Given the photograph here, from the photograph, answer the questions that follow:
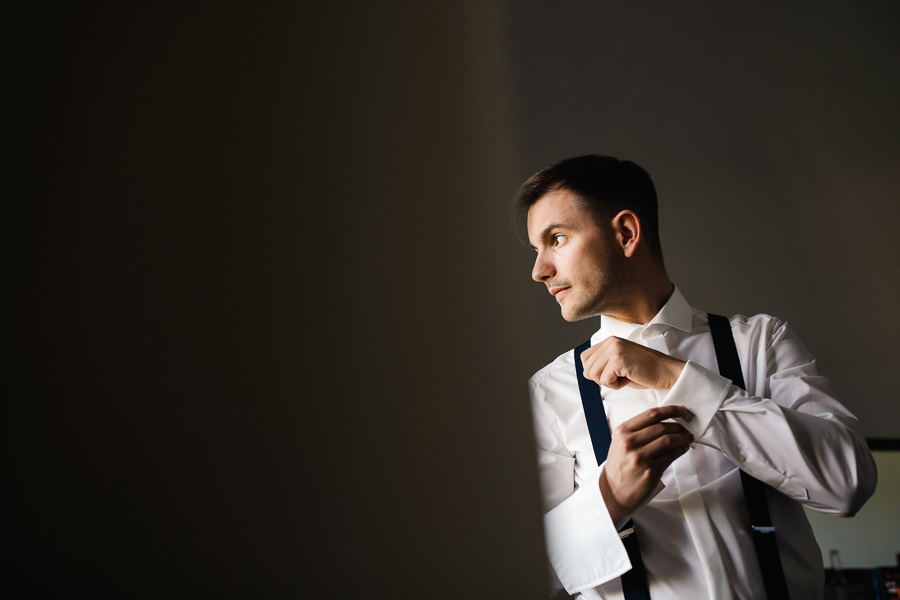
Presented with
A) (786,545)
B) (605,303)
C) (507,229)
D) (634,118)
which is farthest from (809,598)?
(634,118)

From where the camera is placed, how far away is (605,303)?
0.85m

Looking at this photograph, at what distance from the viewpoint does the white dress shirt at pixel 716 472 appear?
2.07 ft

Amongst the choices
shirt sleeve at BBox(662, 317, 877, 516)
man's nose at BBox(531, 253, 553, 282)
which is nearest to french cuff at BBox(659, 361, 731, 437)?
shirt sleeve at BBox(662, 317, 877, 516)

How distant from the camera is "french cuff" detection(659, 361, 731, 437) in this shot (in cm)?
64

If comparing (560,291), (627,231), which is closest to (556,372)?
(560,291)

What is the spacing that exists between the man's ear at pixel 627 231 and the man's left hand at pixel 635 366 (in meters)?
0.25

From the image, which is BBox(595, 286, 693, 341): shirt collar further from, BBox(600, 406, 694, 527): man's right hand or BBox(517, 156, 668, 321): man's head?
BBox(600, 406, 694, 527): man's right hand

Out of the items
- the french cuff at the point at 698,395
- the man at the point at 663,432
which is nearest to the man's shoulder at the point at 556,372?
the man at the point at 663,432

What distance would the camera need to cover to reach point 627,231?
904mm

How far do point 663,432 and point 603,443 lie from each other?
0.42 ft

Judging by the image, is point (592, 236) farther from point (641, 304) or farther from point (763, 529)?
point (763, 529)

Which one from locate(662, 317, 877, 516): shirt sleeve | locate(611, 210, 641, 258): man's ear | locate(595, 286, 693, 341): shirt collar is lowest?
locate(662, 317, 877, 516): shirt sleeve

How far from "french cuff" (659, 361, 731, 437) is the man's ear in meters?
0.28

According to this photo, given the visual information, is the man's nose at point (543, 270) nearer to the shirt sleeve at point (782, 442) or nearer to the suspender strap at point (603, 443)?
the suspender strap at point (603, 443)
